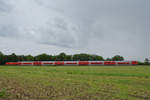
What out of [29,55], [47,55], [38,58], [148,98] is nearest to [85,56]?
[47,55]

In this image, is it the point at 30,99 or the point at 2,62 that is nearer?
the point at 30,99

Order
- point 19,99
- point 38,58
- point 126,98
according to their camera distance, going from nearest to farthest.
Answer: point 19,99
point 126,98
point 38,58

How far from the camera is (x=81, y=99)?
20.1 feet

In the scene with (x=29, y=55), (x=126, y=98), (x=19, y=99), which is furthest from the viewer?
(x=29, y=55)

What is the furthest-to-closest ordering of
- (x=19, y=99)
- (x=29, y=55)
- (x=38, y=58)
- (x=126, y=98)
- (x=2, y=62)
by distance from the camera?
(x=29, y=55) → (x=38, y=58) → (x=2, y=62) → (x=126, y=98) → (x=19, y=99)

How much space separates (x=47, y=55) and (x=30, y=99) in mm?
116740

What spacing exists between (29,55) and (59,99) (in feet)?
416

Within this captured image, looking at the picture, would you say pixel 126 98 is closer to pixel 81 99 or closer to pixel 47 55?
pixel 81 99

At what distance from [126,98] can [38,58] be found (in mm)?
116333

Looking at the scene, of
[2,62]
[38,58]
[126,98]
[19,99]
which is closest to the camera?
[19,99]

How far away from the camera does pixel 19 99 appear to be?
5.99 metres

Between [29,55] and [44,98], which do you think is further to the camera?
[29,55]

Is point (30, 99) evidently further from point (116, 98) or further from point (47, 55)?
point (47, 55)

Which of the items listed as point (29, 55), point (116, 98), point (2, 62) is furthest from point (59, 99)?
point (29, 55)
